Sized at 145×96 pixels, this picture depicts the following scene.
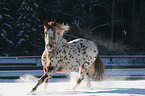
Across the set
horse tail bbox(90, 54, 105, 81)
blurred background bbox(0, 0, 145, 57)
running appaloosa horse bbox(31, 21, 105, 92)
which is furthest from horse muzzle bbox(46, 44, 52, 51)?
blurred background bbox(0, 0, 145, 57)

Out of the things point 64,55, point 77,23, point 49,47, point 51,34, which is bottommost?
point 64,55

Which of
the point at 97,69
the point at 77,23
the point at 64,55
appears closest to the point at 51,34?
the point at 64,55

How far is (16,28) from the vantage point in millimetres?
24078

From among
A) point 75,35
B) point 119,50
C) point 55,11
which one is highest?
point 55,11

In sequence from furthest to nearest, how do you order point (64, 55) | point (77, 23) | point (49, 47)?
Result: point (77, 23), point (64, 55), point (49, 47)

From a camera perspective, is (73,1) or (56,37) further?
(73,1)

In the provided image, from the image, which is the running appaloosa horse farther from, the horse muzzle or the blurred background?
the blurred background

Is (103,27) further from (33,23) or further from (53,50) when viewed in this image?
(53,50)

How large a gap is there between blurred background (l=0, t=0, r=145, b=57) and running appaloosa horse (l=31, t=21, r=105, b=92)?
610 inches

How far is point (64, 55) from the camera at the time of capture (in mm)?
5680

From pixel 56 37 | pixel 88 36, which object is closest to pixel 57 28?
pixel 56 37

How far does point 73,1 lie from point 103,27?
465 centimetres

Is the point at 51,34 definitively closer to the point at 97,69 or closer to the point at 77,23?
the point at 97,69

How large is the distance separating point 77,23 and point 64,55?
1940 centimetres
